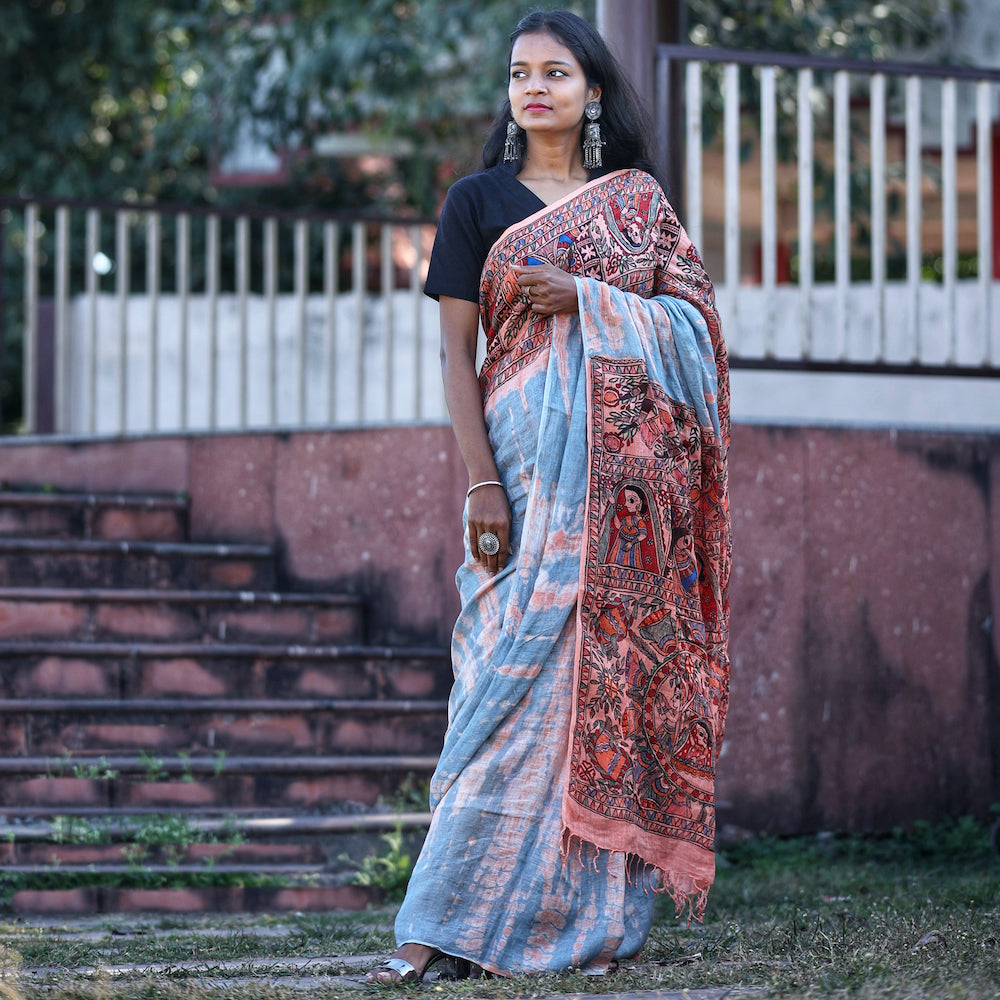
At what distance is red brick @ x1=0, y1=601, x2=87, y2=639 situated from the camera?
508 centimetres

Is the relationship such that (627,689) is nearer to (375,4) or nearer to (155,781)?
(155,781)

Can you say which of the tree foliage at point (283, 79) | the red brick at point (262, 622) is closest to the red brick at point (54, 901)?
the red brick at point (262, 622)

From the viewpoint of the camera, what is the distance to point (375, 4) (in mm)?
8375

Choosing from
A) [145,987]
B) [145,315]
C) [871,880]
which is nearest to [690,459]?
[145,987]

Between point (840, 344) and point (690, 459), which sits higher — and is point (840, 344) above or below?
above

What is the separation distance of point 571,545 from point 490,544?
178 mm

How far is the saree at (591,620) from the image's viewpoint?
286 cm

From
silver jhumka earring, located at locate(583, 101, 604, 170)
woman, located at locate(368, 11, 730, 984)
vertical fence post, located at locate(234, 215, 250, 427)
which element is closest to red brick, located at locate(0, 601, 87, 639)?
vertical fence post, located at locate(234, 215, 250, 427)

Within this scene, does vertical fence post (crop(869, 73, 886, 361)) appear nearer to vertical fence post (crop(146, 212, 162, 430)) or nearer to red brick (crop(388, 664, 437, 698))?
red brick (crop(388, 664, 437, 698))

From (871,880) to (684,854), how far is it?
1.56 meters

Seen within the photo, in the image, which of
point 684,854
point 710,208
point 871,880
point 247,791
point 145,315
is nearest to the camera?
point 684,854

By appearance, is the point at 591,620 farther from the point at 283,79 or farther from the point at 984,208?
the point at 283,79

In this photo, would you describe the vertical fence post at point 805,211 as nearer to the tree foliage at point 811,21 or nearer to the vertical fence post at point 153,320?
the vertical fence post at point 153,320

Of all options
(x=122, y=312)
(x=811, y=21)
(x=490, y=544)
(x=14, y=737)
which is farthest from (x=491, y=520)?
(x=811, y=21)
